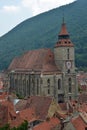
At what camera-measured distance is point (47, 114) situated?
65.0 m

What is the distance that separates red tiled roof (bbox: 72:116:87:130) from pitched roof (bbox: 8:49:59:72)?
46586 millimetres

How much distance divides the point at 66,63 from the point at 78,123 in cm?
5069

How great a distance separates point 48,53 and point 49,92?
1012cm

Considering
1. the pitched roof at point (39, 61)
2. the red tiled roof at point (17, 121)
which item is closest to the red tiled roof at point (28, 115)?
the red tiled roof at point (17, 121)

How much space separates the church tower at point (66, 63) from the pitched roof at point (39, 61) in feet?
5.23

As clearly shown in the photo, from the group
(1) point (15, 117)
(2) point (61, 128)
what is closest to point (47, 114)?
(1) point (15, 117)

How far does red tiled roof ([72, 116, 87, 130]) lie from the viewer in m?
47.2

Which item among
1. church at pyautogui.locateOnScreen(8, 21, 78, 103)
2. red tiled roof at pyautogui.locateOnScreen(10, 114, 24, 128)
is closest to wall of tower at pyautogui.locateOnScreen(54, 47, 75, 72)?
church at pyautogui.locateOnScreen(8, 21, 78, 103)

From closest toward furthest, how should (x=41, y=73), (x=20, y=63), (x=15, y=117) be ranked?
(x=15, y=117) < (x=41, y=73) < (x=20, y=63)

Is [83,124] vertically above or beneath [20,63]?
beneath

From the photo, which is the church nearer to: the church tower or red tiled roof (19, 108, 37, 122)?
the church tower

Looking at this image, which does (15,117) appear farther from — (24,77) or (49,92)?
(24,77)

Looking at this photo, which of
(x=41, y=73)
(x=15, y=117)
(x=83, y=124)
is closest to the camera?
(x=83, y=124)

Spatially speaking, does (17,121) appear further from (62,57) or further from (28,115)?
(62,57)
